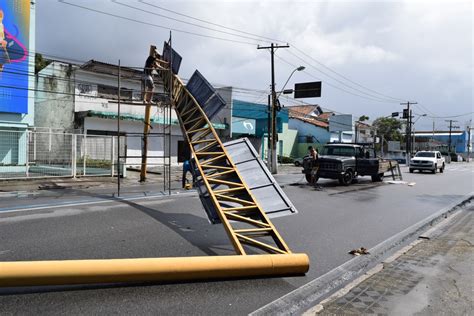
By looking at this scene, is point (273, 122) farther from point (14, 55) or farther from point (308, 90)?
point (14, 55)

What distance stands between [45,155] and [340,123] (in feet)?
131

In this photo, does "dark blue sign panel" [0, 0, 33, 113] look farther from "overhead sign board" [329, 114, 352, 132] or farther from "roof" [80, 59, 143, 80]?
"overhead sign board" [329, 114, 352, 132]

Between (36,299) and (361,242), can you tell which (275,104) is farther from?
(36,299)

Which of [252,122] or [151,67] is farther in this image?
[252,122]

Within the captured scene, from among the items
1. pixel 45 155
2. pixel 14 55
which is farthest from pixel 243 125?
pixel 45 155

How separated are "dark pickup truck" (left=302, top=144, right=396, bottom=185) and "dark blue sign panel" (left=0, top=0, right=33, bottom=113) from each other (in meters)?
15.5

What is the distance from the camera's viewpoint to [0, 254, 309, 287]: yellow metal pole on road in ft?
13.6

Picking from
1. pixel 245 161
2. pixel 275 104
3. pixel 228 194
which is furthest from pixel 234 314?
pixel 275 104

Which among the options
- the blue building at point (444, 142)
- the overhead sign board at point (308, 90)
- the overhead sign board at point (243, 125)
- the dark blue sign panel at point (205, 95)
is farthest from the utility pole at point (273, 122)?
the blue building at point (444, 142)

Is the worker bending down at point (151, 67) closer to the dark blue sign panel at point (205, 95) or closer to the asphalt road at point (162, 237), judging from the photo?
the dark blue sign panel at point (205, 95)

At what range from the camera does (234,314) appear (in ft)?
13.2

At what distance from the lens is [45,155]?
17.2 m

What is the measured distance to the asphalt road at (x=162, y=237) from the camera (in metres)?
4.18

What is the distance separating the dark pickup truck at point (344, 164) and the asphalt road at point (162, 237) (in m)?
3.31
